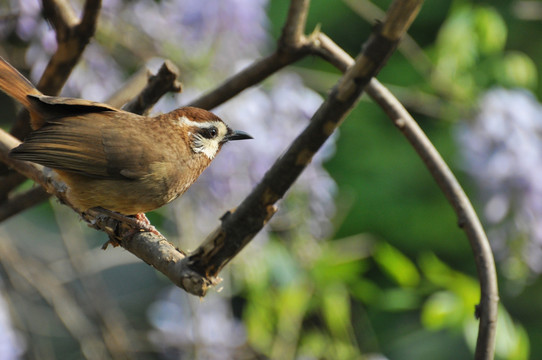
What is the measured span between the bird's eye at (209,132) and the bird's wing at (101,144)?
0.97 feet

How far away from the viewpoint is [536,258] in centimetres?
410

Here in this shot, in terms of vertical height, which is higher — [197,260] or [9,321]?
[197,260]

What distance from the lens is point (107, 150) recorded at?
2959 millimetres

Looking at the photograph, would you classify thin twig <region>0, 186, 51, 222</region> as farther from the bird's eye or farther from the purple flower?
the purple flower

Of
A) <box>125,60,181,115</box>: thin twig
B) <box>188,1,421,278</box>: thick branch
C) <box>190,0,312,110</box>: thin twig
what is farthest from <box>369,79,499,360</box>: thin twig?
<box>188,1,421,278</box>: thick branch

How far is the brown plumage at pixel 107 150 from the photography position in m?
2.82

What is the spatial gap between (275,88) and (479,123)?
1.30m

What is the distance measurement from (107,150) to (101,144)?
0.04 metres

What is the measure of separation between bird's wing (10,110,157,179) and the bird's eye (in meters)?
0.29

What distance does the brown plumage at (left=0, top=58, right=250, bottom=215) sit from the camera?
2.82 metres

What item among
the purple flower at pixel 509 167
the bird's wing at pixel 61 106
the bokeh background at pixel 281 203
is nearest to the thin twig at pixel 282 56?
the bird's wing at pixel 61 106

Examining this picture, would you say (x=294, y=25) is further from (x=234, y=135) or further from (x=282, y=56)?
(x=234, y=135)

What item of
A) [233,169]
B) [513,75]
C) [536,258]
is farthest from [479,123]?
[233,169]

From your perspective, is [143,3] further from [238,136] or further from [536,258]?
[536,258]
